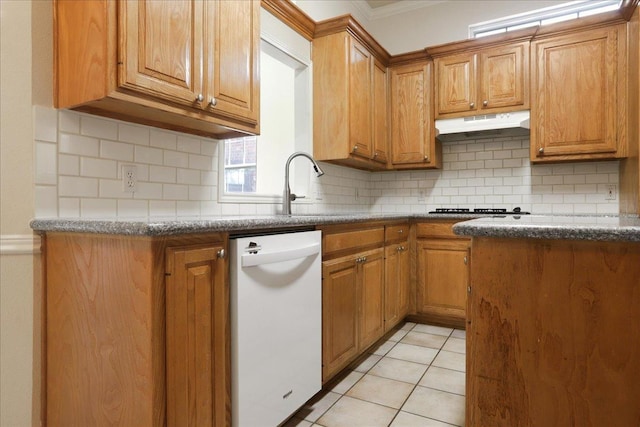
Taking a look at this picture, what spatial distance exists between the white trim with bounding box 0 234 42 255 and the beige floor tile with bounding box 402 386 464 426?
5.75ft

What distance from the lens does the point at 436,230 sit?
3182mm

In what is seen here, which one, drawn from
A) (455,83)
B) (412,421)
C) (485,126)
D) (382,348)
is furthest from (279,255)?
(455,83)

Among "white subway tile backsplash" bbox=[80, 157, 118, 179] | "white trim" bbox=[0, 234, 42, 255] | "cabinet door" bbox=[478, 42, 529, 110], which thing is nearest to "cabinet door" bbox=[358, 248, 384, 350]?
"white subway tile backsplash" bbox=[80, 157, 118, 179]

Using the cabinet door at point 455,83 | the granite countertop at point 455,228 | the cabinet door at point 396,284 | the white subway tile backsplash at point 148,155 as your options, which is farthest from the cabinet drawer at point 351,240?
the cabinet door at point 455,83

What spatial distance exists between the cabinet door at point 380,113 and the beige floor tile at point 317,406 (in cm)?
208

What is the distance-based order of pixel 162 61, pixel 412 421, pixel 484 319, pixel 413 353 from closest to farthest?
1. pixel 484 319
2. pixel 162 61
3. pixel 412 421
4. pixel 413 353

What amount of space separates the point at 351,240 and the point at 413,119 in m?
1.87

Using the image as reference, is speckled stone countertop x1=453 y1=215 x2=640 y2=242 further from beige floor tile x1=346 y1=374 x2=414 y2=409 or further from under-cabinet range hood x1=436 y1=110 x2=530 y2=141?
under-cabinet range hood x1=436 y1=110 x2=530 y2=141

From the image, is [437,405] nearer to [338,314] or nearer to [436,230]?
[338,314]

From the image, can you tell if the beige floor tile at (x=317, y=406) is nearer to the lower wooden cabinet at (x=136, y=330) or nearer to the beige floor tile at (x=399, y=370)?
the beige floor tile at (x=399, y=370)

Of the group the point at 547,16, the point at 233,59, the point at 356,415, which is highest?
the point at 547,16

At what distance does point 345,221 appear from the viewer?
2.12m

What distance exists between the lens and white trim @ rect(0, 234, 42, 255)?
1319 mm

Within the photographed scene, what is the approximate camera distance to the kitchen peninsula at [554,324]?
3.11 feet
